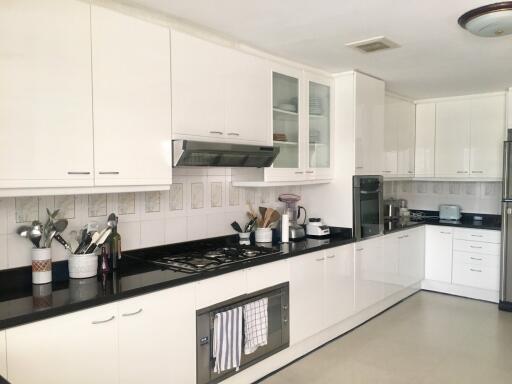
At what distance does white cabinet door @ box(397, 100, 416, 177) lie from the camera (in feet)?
16.5

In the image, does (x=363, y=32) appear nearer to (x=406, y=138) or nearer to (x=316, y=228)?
(x=316, y=228)

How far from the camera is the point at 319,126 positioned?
3.87 m

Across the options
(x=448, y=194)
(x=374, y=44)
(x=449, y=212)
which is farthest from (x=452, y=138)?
(x=374, y=44)

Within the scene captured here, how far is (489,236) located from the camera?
181 inches

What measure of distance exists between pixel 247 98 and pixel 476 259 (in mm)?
3259

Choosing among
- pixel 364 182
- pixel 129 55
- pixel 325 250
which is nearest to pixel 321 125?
pixel 364 182

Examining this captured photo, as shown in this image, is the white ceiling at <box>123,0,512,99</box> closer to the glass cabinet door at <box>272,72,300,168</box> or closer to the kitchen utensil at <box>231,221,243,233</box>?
the glass cabinet door at <box>272,72,300,168</box>

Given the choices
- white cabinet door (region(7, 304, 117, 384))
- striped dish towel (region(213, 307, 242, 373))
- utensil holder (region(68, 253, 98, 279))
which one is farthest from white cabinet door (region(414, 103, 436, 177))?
white cabinet door (region(7, 304, 117, 384))

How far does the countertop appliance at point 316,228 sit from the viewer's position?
3785 millimetres

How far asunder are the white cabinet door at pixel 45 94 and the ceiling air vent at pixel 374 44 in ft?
5.79

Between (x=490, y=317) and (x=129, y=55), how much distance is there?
13.1 ft

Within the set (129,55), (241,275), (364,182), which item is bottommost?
(241,275)

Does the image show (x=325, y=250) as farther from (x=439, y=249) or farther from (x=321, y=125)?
(x=439, y=249)

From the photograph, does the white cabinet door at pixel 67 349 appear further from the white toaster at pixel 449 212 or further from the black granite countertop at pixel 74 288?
the white toaster at pixel 449 212
